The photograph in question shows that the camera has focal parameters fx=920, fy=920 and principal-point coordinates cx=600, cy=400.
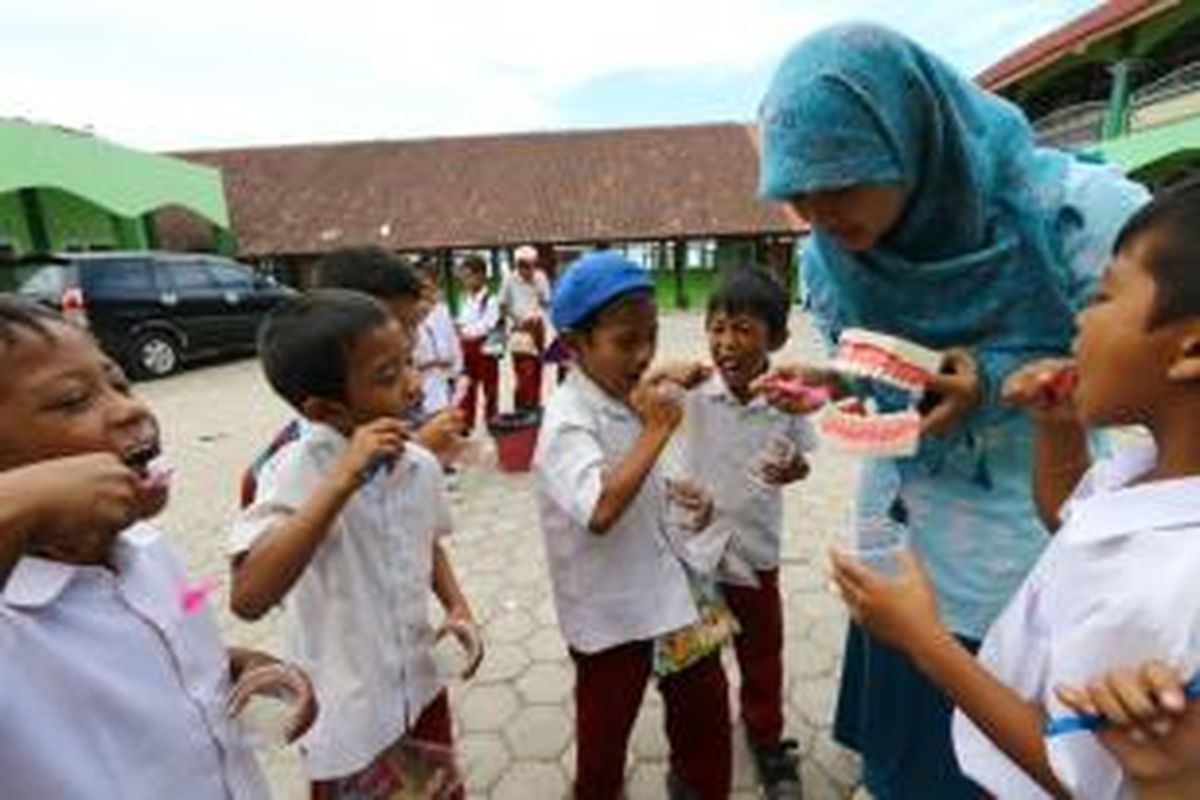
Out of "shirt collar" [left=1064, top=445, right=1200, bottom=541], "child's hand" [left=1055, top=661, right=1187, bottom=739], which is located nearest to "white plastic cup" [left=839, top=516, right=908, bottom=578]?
"shirt collar" [left=1064, top=445, right=1200, bottom=541]

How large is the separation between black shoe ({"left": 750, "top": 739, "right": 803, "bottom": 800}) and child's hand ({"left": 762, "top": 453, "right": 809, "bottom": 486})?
793 millimetres

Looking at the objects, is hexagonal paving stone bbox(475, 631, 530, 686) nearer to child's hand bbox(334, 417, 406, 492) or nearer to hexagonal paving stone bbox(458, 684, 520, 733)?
hexagonal paving stone bbox(458, 684, 520, 733)

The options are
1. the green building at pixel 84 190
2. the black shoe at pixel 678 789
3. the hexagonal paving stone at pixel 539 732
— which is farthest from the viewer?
the green building at pixel 84 190

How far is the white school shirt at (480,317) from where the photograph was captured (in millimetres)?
7574

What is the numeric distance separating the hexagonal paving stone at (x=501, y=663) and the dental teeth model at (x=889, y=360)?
7.67 feet

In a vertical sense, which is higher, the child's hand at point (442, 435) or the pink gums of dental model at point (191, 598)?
the child's hand at point (442, 435)

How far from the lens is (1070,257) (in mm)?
1524

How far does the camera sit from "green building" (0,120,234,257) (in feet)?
51.6

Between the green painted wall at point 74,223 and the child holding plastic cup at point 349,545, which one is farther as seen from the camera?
the green painted wall at point 74,223

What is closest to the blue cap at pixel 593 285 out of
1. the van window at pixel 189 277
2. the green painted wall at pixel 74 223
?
the van window at pixel 189 277

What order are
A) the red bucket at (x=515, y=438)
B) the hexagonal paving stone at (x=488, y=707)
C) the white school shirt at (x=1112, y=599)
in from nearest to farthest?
the white school shirt at (x=1112, y=599), the hexagonal paving stone at (x=488, y=707), the red bucket at (x=515, y=438)

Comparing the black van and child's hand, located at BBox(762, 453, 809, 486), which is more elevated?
child's hand, located at BBox(762, 453, 809, 486)

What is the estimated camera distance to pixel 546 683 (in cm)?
337

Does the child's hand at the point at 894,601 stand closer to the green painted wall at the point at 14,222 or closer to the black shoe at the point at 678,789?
the black shoe at the point at 678,789
